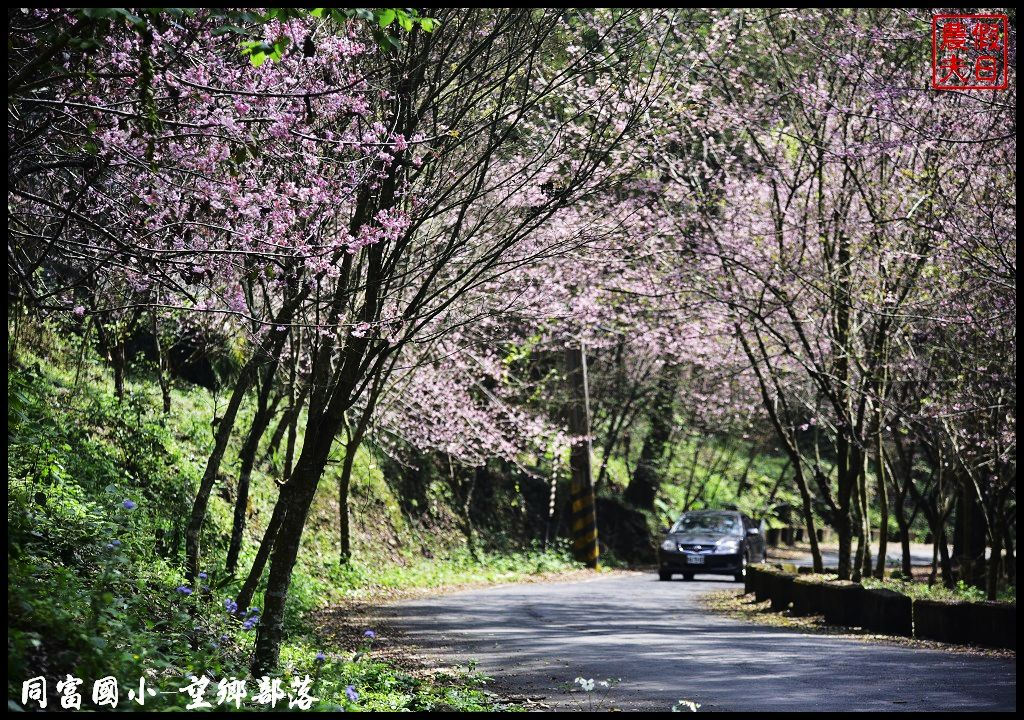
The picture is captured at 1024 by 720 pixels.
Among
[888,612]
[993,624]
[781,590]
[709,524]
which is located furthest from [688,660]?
[709,524]

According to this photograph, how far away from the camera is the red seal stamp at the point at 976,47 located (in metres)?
11.0

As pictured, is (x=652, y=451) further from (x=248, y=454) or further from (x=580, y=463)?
(x=248, y=454)

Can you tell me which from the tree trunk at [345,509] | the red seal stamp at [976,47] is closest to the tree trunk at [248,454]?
the tree trunk at [345,509]

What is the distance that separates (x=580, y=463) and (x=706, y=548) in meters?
4.02

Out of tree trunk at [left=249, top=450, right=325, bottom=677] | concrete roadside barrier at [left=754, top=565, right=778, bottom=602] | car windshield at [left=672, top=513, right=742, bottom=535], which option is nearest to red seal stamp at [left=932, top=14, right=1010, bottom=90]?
tree trunk at [left=249, top=450, right=325, bottom=677]

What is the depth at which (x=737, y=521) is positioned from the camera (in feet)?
88.3

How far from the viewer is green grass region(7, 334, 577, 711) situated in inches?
253

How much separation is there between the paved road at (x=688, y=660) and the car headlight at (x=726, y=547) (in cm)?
883

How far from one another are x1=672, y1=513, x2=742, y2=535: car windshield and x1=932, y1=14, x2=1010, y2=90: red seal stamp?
15799mm

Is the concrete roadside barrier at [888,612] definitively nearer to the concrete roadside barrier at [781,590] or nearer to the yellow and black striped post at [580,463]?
the concrete roadside barrier at [781,590]

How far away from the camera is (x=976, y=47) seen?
11.5 meters

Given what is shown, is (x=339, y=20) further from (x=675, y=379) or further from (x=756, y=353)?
(x=675, y=379)

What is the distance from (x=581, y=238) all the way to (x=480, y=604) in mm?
8628

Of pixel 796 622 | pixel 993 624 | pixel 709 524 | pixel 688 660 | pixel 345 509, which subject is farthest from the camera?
pixel 709 524
